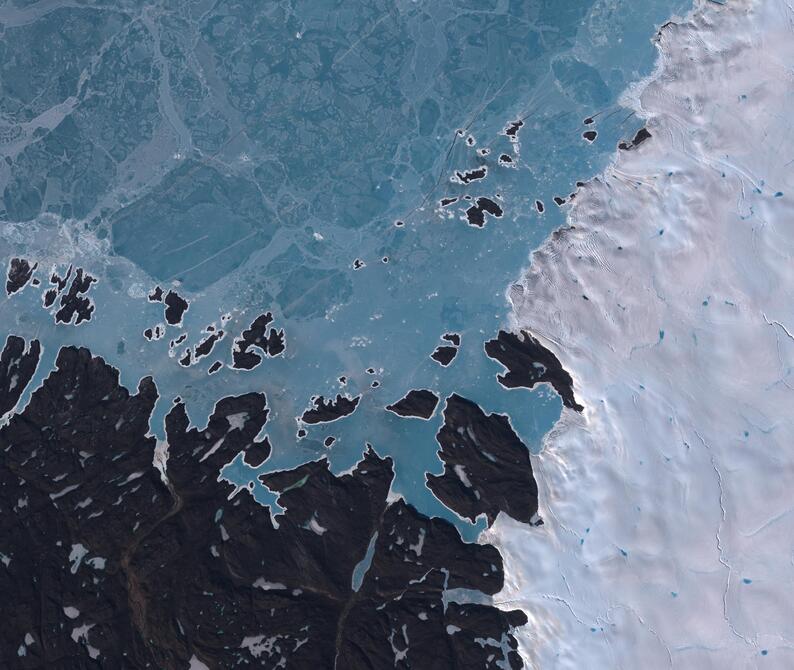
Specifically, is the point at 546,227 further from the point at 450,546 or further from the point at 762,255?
the point at 450,546

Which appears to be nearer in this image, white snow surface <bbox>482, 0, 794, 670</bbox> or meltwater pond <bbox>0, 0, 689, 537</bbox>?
white snow surface <bbox>482, 0, 794, 670</bbox>

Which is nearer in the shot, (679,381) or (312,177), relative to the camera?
(679,381)

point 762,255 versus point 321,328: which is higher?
point 762,255

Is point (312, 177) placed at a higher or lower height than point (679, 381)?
higher

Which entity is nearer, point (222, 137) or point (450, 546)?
point (450, 546)

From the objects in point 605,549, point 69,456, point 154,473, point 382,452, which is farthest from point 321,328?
point 605,549
